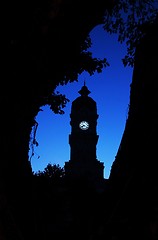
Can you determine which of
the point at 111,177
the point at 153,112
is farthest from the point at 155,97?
the point at 111,177

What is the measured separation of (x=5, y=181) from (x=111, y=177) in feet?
3.49

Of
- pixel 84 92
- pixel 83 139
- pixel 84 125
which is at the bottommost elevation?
pixel 83 139

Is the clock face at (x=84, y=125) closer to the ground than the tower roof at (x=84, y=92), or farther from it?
closer to the ground

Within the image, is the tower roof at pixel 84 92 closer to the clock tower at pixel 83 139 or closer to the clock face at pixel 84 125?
the clock tower at pixel 83 139

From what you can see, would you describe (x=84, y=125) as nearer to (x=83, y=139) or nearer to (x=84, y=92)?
(x=83, y=139)

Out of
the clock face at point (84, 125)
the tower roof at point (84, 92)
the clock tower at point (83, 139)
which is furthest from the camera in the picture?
the tower roof at point (84, 92)

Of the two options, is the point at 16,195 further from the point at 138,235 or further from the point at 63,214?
the point at 63,214

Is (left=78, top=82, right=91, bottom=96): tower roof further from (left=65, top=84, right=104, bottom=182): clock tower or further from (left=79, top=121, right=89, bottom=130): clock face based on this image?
(left=79, top=121, right=89, bottom=130): clock face

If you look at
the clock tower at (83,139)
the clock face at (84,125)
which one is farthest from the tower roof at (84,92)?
the clock face at (84,125)

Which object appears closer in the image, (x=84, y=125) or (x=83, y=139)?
(x=84, y=125)

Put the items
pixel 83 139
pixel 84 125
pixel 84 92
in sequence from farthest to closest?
pixel 84 92 < pixel 83 139 < pixel 84 125

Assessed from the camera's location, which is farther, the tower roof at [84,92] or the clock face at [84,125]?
the tower roof at [84,92]

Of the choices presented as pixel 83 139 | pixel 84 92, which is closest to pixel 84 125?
pixel 83 139

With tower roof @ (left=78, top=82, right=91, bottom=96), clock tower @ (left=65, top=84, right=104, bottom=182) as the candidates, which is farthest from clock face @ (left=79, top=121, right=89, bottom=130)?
tower roof @ (left=78, top=82, right=91, bottom=96)
